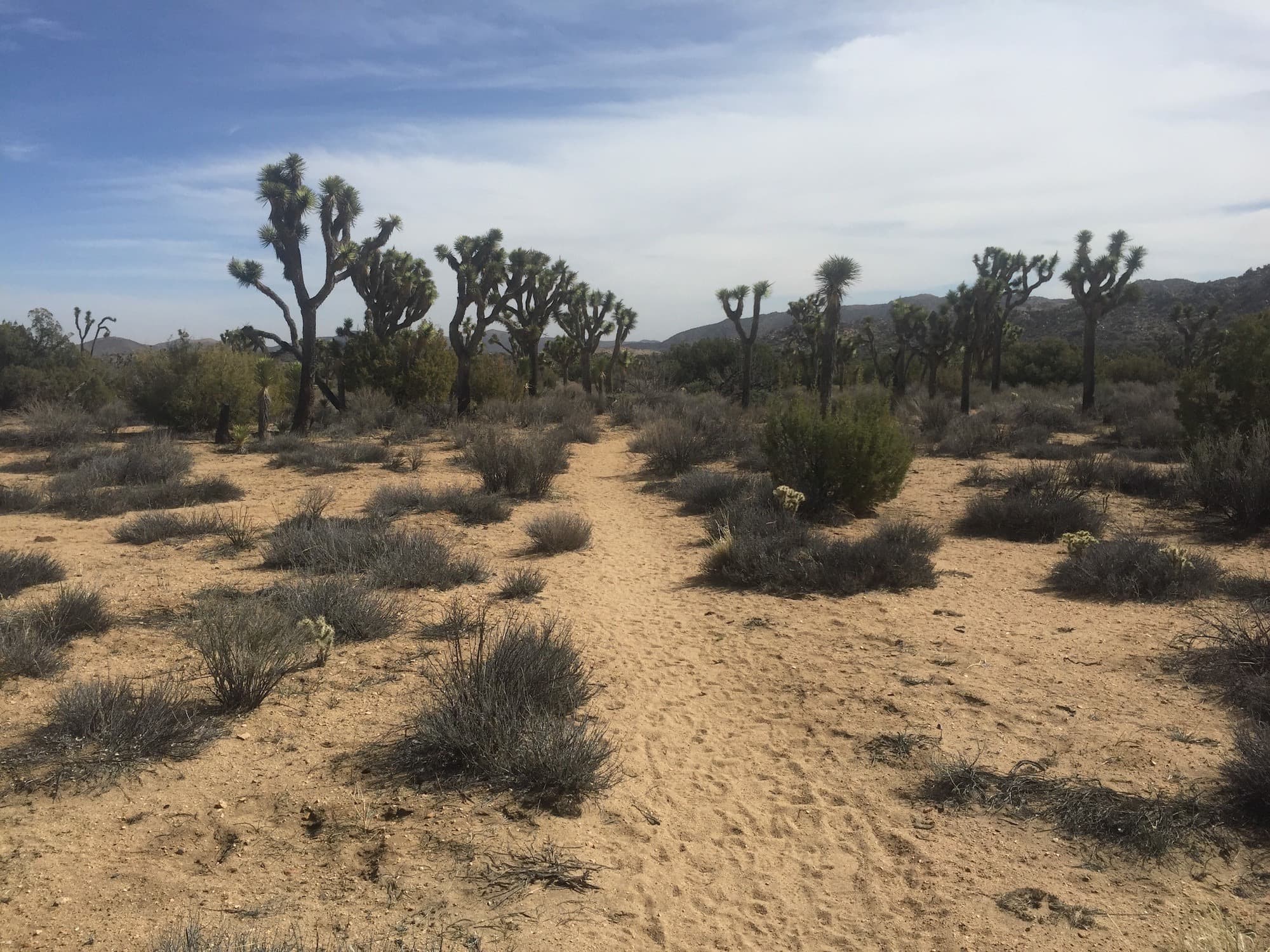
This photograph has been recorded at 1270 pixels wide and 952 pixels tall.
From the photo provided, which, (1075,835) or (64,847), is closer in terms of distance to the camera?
(64,847)

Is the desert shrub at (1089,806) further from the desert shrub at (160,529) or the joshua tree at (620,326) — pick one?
the joshua tree at (620,326)

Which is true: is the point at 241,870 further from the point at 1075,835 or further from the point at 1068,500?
the point at 1068,500

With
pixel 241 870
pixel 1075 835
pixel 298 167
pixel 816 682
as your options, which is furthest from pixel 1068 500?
pixel 298 167

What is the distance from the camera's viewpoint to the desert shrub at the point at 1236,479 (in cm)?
1059

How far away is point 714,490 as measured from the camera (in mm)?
13398

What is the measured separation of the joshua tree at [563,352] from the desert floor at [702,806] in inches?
1415

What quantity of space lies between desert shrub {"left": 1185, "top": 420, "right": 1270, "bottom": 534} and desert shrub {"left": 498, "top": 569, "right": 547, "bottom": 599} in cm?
881

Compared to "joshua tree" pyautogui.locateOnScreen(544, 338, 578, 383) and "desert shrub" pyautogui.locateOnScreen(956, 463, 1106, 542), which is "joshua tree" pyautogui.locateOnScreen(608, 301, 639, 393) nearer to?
"joshua tree" pyautogui.locateOnScreen(544, 338, 578, 383)

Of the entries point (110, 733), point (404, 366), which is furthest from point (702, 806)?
point (404, 366)

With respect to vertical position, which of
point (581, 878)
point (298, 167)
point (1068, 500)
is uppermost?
point (298, 167)

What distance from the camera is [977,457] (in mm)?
18688

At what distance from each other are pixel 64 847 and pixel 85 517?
961 centimetres

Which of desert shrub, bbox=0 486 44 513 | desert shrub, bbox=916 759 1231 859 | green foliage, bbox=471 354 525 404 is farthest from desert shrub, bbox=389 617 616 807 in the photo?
green foliage, bbox=471 354 525 404

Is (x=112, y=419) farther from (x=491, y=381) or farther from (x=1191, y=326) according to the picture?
(x=1191, y=326)
